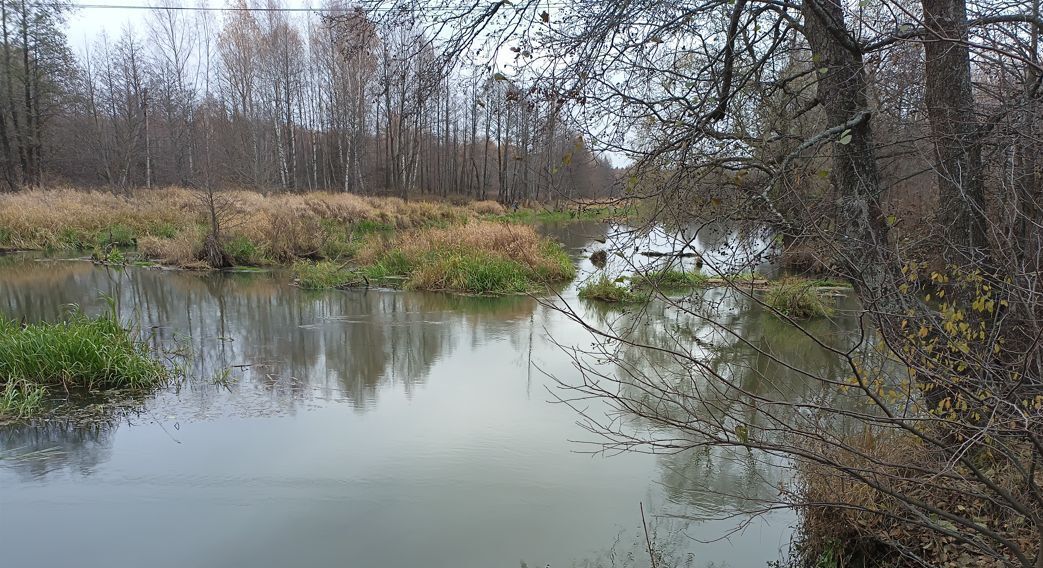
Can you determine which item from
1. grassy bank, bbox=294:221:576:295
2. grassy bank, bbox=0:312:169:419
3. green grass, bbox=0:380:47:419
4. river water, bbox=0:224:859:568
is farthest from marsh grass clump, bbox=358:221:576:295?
green grass, bbox=0:380:47:419

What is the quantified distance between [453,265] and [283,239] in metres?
5.10

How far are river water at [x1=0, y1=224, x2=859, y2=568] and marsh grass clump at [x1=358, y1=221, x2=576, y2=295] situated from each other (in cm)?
409

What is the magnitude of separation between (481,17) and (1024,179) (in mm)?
3356

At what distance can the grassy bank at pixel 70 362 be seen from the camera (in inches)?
241

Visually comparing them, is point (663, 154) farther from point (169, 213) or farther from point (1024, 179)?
point (169, 213)

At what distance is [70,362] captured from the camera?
6.23 meters

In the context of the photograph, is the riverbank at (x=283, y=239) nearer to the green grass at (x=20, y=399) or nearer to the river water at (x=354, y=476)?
the river water at (x=354, y=476)

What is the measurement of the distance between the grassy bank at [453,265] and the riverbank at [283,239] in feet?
0.08

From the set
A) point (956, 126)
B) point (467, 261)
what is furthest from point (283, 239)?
point (956, 126)

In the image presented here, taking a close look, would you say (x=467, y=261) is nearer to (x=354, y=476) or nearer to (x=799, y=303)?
(x=799, y=303)

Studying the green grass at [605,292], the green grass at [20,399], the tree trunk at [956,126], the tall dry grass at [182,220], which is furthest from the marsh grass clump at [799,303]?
the tall dry grass at [182,220]

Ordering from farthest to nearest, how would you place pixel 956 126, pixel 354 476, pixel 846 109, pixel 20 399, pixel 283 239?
pixel 283 239
pixel 20 399
pixel 354 476
pixel 846 109
pixel 956 126

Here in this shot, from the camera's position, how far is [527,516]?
430cm

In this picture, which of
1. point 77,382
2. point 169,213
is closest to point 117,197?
point 169,213
